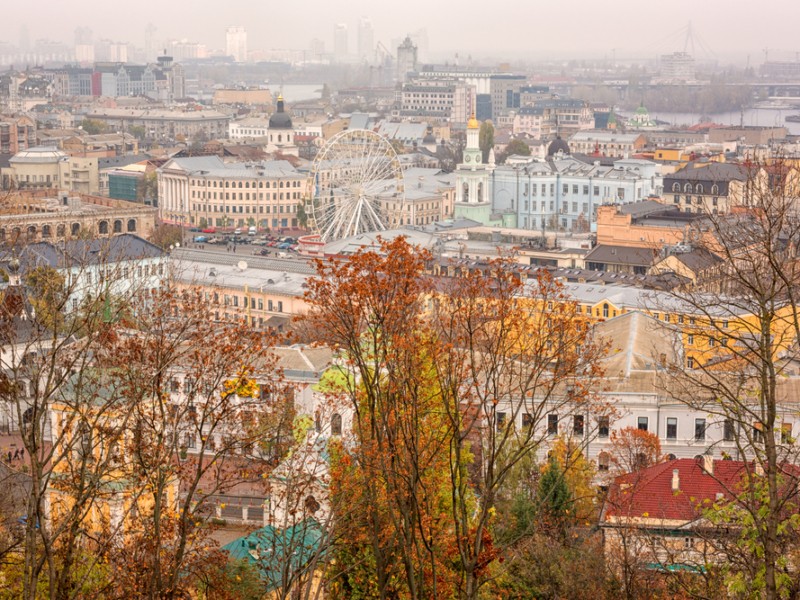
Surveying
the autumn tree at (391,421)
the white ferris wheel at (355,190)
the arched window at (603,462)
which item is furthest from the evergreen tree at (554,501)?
the white ferris wheel at (355,190)

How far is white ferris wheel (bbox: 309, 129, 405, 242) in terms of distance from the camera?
157 ft

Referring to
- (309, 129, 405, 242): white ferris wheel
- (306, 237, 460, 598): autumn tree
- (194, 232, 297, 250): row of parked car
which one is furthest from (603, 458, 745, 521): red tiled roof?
(194, 232, 297, 250): row of parked car

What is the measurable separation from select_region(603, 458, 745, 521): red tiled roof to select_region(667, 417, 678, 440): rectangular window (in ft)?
12.7

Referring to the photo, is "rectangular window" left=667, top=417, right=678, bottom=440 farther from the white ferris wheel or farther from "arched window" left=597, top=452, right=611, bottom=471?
the white ferris wheel

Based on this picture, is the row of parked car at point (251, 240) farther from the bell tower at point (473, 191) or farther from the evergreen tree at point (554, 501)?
the evergreen tree at point (554, 501)

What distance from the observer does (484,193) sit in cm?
5469

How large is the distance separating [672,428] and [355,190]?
86.6ft

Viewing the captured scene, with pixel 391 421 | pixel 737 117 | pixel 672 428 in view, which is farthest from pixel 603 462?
pixel 737 117

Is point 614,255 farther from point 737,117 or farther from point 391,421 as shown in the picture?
point 737,117

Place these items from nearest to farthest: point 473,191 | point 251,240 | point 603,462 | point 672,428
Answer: point 603,462
point 672,428
point 251,240
point 473,191

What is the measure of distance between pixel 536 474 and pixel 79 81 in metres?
135

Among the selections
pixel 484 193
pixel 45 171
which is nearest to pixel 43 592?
pixel 484 193

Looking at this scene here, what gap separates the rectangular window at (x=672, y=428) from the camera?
74.5 feet

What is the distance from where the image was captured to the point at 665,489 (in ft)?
59.0
